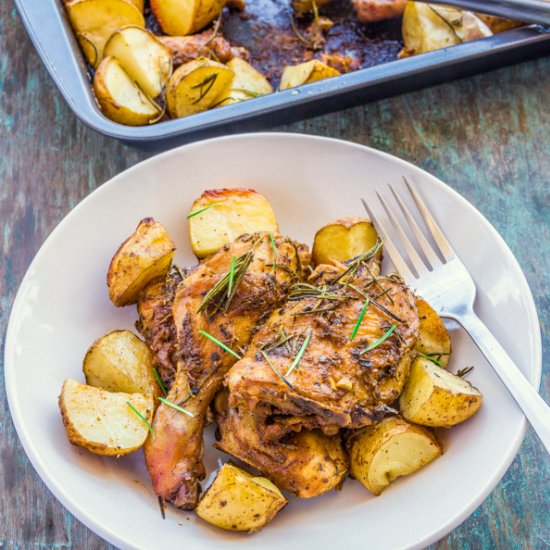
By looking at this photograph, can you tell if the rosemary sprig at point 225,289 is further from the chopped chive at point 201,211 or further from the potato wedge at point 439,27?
the potato wedge at point 439,27

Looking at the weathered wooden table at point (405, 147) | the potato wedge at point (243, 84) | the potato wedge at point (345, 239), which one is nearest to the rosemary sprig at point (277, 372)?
the potato wedge at point (345, 239)

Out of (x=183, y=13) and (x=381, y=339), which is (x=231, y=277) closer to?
(x=381, y=339)

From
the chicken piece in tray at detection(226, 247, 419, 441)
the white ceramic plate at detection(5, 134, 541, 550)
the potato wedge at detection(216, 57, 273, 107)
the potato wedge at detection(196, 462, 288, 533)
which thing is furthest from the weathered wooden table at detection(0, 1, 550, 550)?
the potato wedge at detection(196, 462, 288, 533)

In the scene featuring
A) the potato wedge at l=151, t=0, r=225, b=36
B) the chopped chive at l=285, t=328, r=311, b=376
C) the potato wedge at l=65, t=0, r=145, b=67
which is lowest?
the chopped chive at l=285, t=328, r=311, b=376

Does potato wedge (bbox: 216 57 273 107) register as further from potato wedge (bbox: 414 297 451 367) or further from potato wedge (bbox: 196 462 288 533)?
potato wedge (bbox: 196 462 288 533)

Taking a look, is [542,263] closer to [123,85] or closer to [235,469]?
[235,469]

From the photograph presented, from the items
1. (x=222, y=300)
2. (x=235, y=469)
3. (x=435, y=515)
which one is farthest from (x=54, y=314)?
(x=435, y=515)
